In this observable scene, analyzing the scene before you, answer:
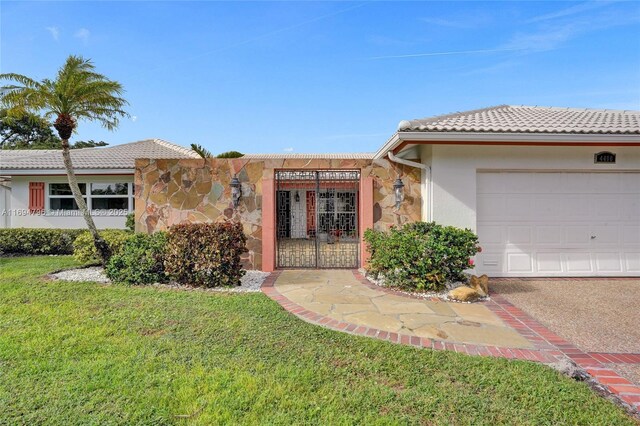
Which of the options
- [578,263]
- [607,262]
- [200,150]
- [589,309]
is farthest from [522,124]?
[200,150]

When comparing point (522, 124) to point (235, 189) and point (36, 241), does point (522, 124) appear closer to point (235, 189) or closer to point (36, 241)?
point (235, 189)

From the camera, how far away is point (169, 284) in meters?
7.09

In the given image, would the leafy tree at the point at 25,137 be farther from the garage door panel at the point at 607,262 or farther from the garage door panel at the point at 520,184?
the garage door panel at the point at 607,262

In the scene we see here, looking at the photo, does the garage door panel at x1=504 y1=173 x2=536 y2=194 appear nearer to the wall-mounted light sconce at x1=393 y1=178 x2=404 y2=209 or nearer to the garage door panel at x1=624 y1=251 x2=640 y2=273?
the wall-mounted light sconce at x1=393 y1=178 x2=404 y2=209

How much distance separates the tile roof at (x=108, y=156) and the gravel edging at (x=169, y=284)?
592cm

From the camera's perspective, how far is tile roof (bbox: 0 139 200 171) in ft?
43.7

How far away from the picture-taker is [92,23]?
30.9ft

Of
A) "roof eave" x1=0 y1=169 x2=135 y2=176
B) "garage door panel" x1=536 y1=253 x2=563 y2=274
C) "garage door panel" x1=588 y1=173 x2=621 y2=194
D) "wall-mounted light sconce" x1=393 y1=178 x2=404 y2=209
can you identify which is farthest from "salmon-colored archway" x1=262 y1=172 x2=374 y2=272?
"roof eave" x1=0 y1=169 x2=135 y2=176

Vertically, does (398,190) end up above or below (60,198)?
below

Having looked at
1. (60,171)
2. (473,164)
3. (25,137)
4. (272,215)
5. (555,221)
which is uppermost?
(25,137)

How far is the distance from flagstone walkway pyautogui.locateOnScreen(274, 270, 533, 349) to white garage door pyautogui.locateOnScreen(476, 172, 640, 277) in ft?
8.85

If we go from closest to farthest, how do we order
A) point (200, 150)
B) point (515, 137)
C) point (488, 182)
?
point (515, 137) < point (488, 182) < point (200, 150)

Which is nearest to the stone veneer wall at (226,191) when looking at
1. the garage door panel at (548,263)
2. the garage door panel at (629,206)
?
the garage door panel at (548,263)

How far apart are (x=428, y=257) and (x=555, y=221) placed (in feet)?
12.4
